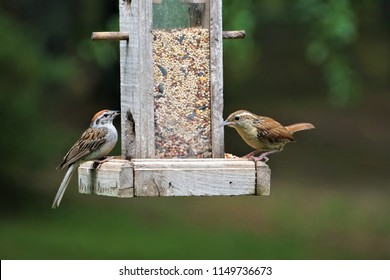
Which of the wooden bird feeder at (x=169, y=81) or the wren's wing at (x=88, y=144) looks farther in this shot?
the wren's wing at (x=88, y=144)

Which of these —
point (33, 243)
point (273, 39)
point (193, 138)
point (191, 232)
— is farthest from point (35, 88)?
point (273, 39)

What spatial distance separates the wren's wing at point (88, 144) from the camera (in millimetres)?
7695

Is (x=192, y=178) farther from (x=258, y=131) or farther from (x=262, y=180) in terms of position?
(x=258, y=131)

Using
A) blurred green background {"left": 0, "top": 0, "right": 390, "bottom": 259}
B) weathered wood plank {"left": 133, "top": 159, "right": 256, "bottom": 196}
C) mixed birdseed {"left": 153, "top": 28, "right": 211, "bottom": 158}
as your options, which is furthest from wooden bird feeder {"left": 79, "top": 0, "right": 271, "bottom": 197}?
blurred green background {"left": 0, "top": 0, "right": 390, "bottom": 259}

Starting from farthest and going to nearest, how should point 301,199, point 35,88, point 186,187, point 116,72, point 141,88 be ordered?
point 116,72, point 301,199, point 35,88, point 141,88, point 186,187

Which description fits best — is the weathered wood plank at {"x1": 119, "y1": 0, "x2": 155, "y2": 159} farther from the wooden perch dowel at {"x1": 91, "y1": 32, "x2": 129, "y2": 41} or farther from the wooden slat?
the wooden slat

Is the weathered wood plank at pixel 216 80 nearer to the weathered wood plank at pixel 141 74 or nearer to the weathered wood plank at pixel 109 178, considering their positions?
the weathered wood plank at pixel 141 74

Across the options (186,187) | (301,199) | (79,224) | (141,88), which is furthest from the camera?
(301,199)

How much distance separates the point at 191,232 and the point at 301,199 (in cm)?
372

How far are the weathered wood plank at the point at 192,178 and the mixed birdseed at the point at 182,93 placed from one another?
54 cm

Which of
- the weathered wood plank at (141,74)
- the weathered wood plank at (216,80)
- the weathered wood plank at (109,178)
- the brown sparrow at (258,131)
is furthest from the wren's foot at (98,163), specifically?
the brown sparrow at (258,131)

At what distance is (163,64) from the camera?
24.5 ft

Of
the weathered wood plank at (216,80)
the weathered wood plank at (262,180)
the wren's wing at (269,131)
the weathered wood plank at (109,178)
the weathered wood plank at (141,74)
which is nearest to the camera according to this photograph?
the weathered wood plank at (109,178)

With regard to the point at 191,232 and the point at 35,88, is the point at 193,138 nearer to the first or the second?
the point at 35,88
